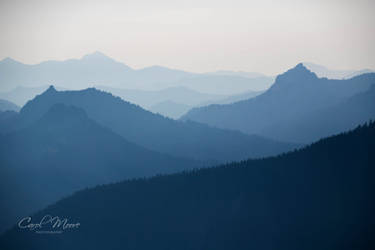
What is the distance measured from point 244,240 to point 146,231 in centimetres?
4436

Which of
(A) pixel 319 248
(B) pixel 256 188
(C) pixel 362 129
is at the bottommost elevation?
(A) pixel 319 248

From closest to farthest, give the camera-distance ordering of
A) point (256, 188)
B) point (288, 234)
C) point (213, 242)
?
point (288, 234) < point (213, 242) < point (256, 188)

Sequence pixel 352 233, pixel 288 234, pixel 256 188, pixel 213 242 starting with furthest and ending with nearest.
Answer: pixel 256 188 < pixel 213 242 < pixel 288 234 < pixel 352 233

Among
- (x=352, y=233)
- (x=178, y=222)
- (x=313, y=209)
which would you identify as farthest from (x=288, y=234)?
(x=178, y=222)

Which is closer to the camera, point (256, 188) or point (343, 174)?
point (343, 174)

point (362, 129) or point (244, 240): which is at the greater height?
point (362, 129)

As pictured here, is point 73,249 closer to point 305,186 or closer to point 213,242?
point 213,242

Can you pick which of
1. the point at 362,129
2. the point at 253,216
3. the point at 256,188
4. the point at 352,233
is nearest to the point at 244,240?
the point at 253,216

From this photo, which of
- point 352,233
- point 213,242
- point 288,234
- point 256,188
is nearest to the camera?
Answer: point 352,233

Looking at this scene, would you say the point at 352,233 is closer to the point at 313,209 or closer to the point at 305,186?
the point at 313,209

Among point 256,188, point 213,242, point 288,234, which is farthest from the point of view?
point 256,188

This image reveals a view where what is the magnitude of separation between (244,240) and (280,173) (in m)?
35.4

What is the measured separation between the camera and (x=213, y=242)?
178250 mm

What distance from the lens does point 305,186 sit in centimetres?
17912
